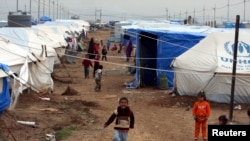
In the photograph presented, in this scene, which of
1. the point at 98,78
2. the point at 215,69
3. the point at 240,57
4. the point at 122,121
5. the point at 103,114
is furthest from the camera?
the point at 98,78

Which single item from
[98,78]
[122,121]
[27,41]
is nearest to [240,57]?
[98,78]

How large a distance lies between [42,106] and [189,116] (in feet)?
14.7

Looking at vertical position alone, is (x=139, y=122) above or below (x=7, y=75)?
below

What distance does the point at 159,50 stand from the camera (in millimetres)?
19859

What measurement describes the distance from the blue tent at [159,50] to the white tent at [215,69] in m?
2.12

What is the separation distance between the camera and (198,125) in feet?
35.7

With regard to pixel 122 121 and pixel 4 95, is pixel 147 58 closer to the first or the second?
pixel 4 95

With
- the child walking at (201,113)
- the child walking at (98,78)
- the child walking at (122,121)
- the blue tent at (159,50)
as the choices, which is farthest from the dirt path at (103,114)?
the child walking at (122,121)

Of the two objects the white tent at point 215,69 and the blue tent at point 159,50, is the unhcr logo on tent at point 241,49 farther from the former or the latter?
the blue tent at point 159,50

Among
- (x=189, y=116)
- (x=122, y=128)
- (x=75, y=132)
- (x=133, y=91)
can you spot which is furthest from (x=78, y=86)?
(x=122, y=128)

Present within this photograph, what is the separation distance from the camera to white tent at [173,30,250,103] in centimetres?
1567

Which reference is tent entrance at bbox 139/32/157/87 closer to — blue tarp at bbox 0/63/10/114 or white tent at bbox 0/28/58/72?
white tent at bbox 0/28/58/72

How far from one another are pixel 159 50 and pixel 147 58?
814 millimetres

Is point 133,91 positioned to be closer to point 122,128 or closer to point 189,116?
point 189,116
